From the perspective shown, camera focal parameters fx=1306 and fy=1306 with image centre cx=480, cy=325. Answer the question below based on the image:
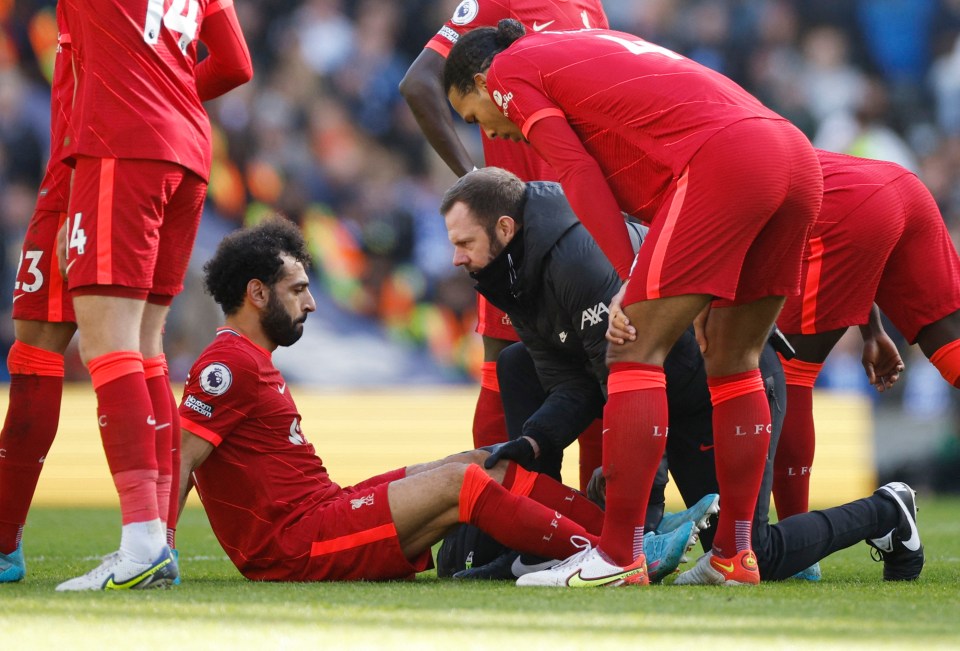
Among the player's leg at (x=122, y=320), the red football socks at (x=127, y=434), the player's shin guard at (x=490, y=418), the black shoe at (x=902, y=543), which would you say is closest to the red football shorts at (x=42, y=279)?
the player's leg at (x=122, y=320)

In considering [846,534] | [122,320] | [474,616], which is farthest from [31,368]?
[846,534]

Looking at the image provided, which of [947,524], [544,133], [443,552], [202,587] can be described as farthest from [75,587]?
[947,524]

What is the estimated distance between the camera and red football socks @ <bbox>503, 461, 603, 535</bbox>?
405cm

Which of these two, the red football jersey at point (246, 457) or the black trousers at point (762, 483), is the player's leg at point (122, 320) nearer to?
the red football jersey at point (246, 457)

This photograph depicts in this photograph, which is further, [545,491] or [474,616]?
[545,491]

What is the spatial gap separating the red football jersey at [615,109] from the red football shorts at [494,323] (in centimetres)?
143

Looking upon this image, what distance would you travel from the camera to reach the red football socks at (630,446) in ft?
11.7

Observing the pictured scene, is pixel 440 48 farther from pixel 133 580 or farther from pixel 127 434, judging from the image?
pixel 133 580

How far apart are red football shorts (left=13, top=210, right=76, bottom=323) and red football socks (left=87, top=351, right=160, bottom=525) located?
0.51 metres

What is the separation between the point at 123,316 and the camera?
3.54 m

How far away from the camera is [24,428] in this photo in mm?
3965

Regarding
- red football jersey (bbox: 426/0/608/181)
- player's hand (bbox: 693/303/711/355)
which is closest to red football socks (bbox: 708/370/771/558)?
player's hand (bbox: 693/303/711/355)

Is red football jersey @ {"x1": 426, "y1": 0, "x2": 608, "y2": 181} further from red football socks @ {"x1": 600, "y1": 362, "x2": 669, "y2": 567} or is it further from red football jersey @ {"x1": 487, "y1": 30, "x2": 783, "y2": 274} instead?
red football socks @ {"x1": 600, "y1": 362, "x2": 669, "y2": 567}

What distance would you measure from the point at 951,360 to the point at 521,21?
213cm
